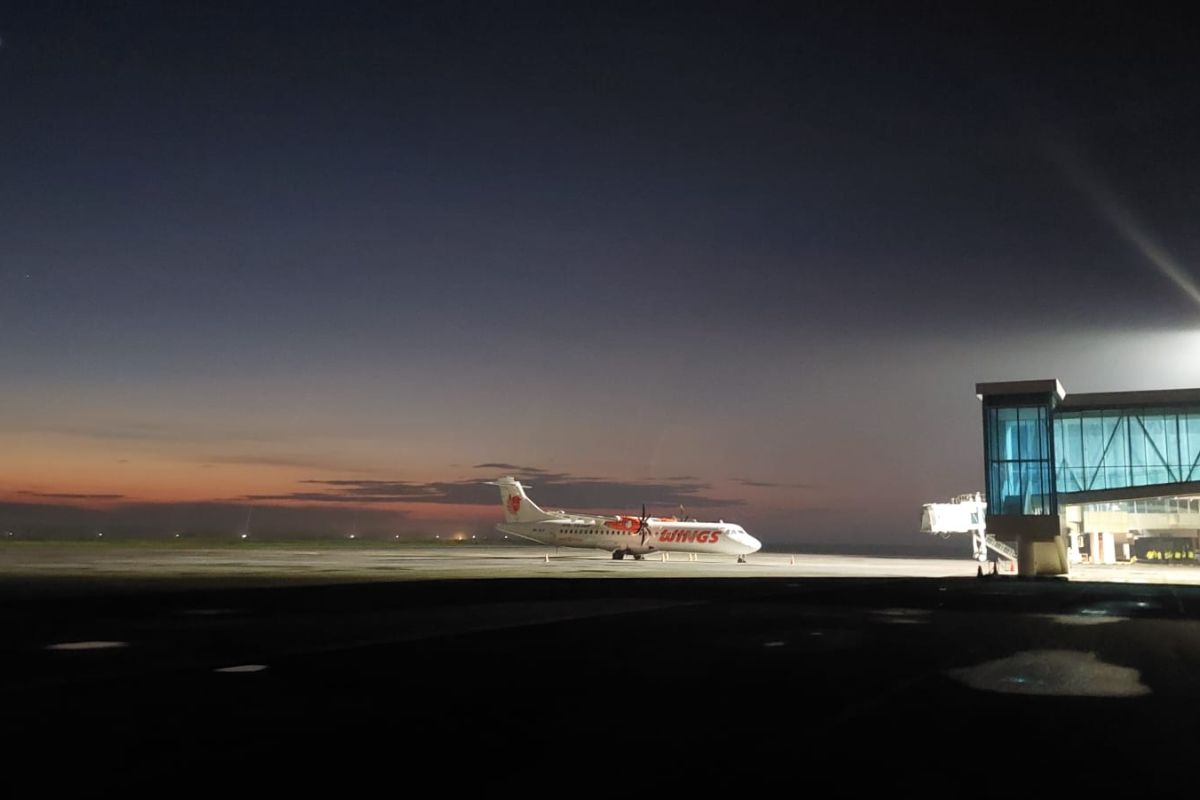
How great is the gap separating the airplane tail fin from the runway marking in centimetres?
7070

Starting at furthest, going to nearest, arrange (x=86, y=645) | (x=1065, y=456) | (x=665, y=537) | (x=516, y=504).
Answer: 1. (x=516, y=504)
2. (x=665, y=537)
3. (x=1065, y=456)
4. (x=86, y=645)

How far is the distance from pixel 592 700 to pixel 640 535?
67.7 m

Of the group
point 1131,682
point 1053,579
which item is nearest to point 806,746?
point 1131,682

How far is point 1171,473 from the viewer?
61469 millimetres

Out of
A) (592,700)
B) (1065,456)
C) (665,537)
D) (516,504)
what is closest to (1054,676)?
(592,700)

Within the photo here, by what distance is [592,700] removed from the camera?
1300 centimetres

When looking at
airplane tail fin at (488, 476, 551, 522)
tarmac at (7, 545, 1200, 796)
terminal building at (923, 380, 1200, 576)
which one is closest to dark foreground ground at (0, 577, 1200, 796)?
tarmac at (7, 545, 1200, 796)

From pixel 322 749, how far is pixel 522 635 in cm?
1129

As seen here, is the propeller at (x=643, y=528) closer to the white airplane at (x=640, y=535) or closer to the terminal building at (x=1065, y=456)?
the white airplane at (x=640, y=535)

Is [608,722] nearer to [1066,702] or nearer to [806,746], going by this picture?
[806,746]

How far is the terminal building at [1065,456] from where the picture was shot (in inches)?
2235

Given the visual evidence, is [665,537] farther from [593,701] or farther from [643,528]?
[593,701]

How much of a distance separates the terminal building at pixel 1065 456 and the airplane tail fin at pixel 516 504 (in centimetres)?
4098

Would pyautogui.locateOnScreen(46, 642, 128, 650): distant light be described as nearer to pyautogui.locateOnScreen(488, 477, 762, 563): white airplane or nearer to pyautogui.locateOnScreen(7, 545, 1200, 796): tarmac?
pyautogui.locateOnScreen(7, 545, 1200, 796): tarmac
